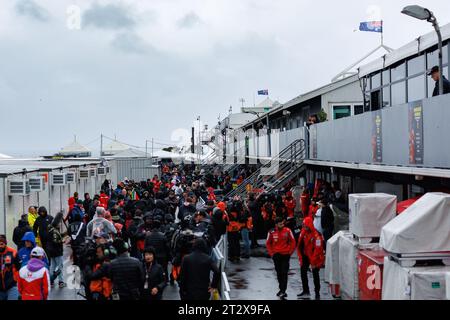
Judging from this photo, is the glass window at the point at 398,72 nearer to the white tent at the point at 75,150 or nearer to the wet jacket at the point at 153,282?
the wet jacket at the point at 153,282

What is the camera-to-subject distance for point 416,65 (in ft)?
52.0

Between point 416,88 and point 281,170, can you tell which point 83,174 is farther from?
point 416,88

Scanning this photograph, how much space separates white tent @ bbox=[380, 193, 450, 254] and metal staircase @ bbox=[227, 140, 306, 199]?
46.1ft

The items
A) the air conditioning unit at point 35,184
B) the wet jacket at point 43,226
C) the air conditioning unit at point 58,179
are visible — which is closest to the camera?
the wet jacket at point 43,226

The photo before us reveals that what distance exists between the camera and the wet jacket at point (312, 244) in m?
13.2

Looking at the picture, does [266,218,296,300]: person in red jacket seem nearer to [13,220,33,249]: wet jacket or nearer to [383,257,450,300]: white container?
[383,257,450,300]: white container

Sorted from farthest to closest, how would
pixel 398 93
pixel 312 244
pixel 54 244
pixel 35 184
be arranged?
→ pixel 35 184, pixel 398 93, pixel 54 244, pixel 312 244

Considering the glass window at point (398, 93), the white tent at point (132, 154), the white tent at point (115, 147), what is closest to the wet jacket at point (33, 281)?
the glass window at point (398, 93)

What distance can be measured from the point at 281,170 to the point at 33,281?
16594mm

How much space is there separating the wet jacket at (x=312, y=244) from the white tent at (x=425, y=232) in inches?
116

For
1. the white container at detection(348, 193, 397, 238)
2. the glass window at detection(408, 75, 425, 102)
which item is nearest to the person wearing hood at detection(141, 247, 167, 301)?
the white container at detection(348, 193, 397, 238)

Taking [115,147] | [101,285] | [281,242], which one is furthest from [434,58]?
[115,147]
